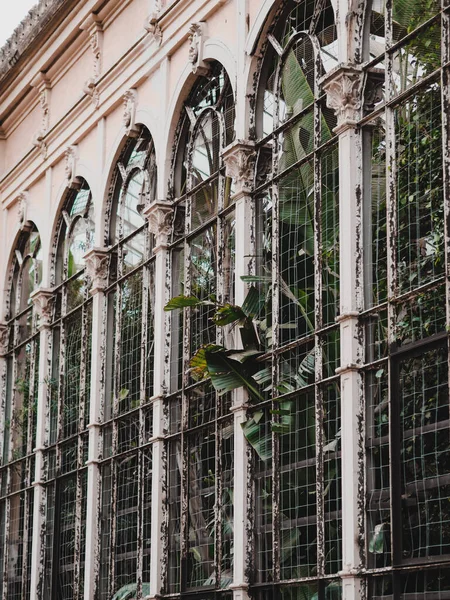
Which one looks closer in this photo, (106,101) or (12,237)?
(106,101)

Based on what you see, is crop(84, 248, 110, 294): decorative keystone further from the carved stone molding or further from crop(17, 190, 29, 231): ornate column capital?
crop(17, 190, 29, 231): ornate column capital

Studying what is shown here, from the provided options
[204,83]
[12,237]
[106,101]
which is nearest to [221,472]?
[204,83]

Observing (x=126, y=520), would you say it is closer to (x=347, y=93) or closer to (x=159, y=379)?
(x=159, y=379)

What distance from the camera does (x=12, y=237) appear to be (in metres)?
26.5

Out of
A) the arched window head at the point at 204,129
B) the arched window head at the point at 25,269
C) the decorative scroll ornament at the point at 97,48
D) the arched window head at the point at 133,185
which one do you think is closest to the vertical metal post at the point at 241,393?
the arched window head at the point at 204,129

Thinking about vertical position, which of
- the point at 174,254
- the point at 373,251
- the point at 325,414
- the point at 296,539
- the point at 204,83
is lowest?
the point at 296,539

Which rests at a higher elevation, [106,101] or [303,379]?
[106,101]

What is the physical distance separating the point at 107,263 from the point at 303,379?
22.8 ft

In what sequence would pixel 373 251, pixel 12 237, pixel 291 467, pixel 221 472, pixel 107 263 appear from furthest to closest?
pixel 12 237 < pixel 107 263 < pixel 221 472 < pixel 291 467 < pixel 373 251

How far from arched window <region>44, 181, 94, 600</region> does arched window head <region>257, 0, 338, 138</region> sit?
5.96 m

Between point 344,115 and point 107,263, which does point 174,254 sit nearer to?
point 107,263

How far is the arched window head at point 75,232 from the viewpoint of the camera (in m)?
23.1

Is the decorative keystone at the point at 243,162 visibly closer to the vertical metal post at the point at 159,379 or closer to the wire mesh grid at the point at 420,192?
the vertical metal post at the point at 159,379

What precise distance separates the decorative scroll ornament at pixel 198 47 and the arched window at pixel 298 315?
69.8 inches
